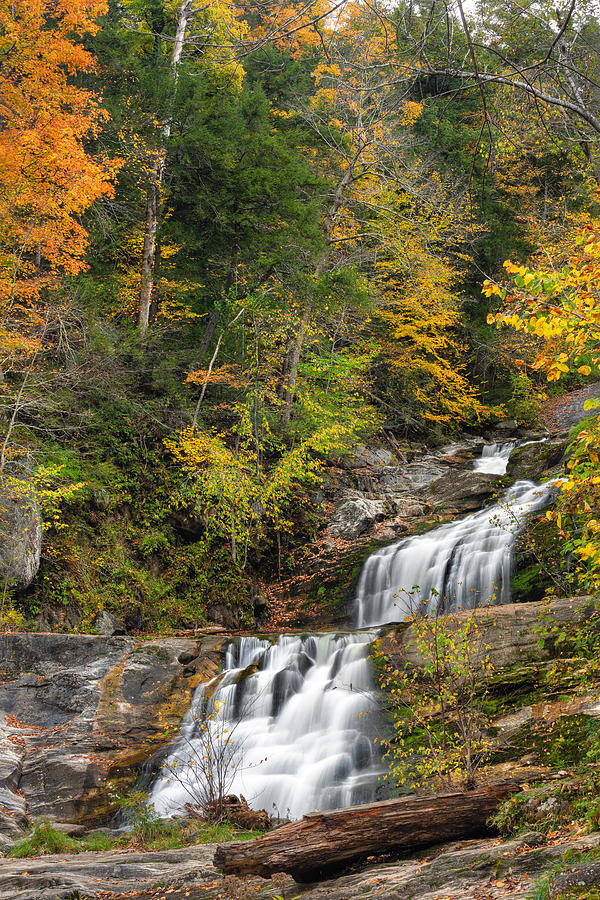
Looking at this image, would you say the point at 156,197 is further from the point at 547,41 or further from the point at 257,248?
the point at 547,41

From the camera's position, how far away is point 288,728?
889cm

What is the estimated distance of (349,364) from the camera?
16.0 m

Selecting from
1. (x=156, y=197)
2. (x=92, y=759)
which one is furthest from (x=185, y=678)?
(x=156, y=197)

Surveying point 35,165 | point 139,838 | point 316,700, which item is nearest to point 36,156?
point 35,165

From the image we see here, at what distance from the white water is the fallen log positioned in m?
2.52

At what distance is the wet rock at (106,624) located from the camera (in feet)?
36.6

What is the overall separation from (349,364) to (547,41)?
1114 centimetres

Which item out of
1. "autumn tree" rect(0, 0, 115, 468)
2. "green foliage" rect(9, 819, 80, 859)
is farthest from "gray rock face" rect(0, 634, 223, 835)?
"autumn tree" rect(0, 0, 115, 468)

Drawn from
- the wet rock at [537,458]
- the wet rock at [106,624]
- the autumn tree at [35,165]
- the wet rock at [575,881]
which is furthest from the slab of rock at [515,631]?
the autumn tree at [35,165]

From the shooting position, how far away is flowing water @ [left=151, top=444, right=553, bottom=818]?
764cm


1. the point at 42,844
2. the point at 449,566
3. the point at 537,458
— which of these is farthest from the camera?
the point at 537,458

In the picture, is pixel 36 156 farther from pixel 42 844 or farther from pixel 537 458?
pixel 537 458

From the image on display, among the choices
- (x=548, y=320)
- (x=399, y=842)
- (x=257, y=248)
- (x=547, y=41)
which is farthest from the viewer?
(x=257, y=248)

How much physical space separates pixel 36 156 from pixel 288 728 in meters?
10.1
